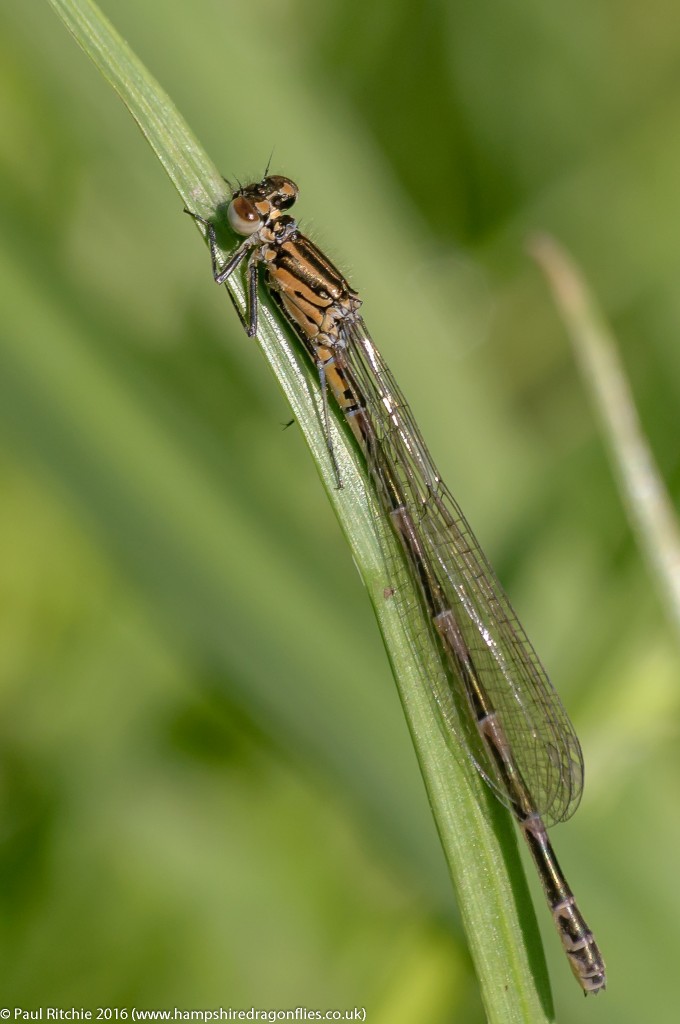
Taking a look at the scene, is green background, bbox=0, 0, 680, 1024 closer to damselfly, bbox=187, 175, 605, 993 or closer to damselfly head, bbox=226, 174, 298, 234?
damselfly, bbox=187, 175, 605, 993

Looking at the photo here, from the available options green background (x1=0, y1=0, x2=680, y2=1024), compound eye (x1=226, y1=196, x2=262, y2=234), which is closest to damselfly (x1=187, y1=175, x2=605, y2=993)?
compound eye (x1=226, y1=196, x2=262, y2=234)

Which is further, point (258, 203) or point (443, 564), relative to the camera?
point (443, 564)

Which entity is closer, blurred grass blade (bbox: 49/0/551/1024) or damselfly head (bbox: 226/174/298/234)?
blurred grass blade (bbox: 49/0/551/1024)

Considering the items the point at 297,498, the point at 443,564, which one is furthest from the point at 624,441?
the point at 297,498

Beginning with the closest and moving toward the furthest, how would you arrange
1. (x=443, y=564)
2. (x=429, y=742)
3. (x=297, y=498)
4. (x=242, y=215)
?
(x=429, y=742) → (x=242, y=215) → (x=443, y=564) → (x=297, y=498)

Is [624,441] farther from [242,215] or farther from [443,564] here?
[242,215]

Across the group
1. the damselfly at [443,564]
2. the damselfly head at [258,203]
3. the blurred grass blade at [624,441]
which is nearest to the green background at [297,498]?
the damselfly at [443,564]

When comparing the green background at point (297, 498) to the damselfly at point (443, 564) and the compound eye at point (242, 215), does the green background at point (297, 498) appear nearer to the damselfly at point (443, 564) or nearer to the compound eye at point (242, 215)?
the damselfly at point (443, 564)
